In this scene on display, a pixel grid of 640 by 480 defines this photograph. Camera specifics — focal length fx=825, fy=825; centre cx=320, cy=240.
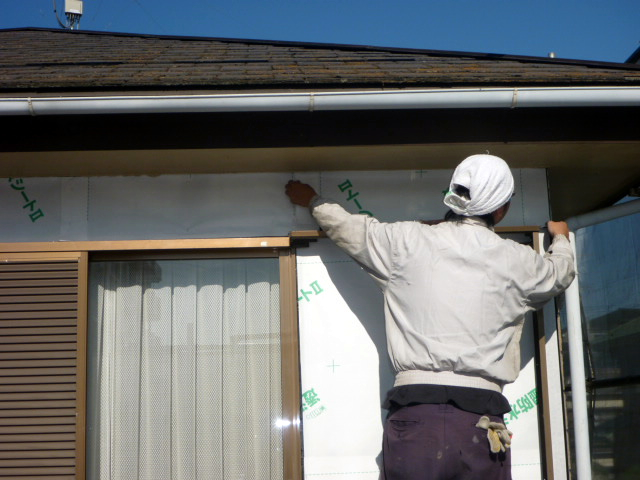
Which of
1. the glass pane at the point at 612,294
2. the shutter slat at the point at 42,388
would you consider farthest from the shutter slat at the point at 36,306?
the glass pane at the point at 612,294

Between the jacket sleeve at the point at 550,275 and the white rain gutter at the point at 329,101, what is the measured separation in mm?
607

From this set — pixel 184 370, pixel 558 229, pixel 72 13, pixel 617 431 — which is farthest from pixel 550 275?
pixel 72 13

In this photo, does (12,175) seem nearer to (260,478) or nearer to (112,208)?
(112,208)

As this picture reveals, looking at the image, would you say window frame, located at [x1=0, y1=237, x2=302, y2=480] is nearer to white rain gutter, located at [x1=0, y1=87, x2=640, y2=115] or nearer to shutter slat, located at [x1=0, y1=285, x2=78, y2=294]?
shutter slat, located at [x1=0, y1=285, x2=78, y2=294]

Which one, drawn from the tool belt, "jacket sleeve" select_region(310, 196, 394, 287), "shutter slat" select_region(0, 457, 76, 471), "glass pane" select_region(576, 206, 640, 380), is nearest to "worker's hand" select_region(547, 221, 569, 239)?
"jacket sleeve" select_region(310, 196, 394, 287)

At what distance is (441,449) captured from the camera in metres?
2.79

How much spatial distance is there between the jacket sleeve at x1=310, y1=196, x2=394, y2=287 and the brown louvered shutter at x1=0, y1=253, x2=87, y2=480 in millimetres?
1099

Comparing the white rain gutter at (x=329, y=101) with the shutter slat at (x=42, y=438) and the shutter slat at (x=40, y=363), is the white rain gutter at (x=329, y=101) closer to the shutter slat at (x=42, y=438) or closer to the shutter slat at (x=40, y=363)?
the shutter slat at (x=40, y=363)

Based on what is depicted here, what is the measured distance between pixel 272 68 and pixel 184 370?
1407mm

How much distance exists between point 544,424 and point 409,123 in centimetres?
140

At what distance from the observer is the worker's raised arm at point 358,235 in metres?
3.18

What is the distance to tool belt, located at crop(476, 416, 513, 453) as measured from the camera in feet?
9.24

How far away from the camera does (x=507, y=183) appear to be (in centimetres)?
314

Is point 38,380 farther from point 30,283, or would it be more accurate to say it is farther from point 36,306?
point 30,283
